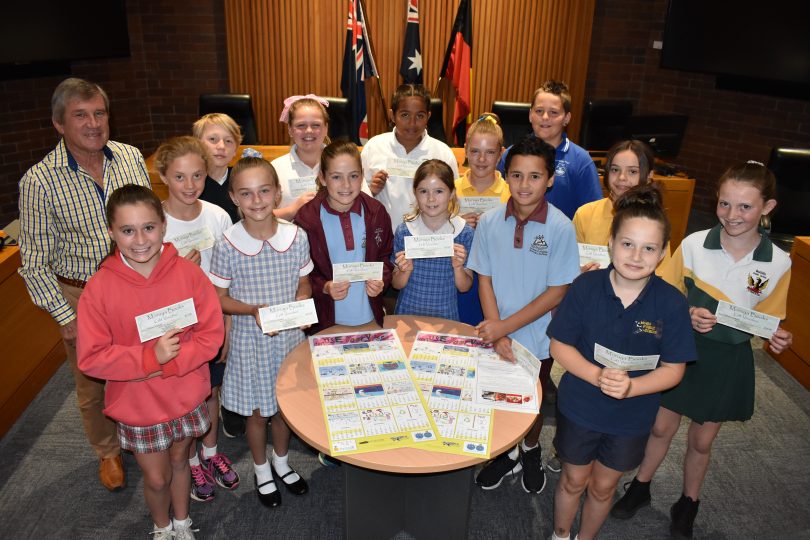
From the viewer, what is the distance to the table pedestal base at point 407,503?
7.45ft

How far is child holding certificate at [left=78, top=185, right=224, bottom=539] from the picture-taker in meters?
1.97

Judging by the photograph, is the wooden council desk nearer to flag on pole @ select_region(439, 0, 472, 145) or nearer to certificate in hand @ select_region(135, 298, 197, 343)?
certificate in hand @ select_region(135, 298, 197, 343)

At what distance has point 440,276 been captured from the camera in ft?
8.77

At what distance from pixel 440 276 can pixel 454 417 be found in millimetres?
824

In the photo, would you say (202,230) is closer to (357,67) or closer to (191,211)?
(191,211)

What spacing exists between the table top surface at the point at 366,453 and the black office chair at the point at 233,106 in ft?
12.3

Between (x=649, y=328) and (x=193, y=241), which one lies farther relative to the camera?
(x=193, y=241)

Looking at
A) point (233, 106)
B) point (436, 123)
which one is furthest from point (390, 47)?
point (233, 106)

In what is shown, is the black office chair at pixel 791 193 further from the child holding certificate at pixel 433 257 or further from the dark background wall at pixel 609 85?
the child holding certificate at pixel 433 257

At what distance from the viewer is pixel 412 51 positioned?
6.48 metres

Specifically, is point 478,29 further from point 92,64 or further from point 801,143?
point 92,64

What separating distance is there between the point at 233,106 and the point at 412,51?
2.11m

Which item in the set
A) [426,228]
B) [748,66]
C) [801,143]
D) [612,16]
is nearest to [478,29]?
[612,16]

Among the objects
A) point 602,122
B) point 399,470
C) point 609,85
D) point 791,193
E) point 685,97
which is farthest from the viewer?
point 609,85
